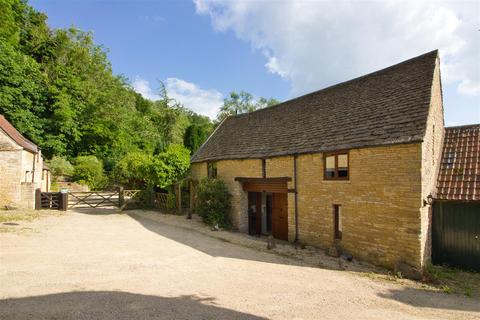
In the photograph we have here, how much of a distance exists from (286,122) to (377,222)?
7.85 m

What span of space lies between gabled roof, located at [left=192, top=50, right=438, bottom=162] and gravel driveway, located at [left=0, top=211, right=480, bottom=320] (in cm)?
464

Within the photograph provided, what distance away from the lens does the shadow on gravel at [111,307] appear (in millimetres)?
5379

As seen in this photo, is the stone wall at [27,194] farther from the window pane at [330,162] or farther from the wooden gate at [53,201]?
the window pane at [330,162]

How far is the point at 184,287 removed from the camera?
23.1 ft

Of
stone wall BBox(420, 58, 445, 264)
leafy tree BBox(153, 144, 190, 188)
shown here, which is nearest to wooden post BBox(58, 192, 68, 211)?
leafy tree BBox(153, 144, 190, 188)

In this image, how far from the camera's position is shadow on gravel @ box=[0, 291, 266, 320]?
212 inches

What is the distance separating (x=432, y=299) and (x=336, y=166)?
522 cm

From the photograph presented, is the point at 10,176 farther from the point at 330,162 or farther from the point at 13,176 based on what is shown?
the point at 330,162

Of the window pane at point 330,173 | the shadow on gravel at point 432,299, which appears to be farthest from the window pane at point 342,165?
the shadow on gravel at point 432,299

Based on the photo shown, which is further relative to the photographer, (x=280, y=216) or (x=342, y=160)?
(x=280, y=216)

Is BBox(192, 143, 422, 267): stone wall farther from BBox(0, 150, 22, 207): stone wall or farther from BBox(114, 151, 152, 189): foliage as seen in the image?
BBox(0, 150, 22, 207): stone wall

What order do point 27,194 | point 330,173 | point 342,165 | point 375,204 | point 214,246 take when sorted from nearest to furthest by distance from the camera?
point 375,204 → point 342,165 → point 330,173 → point 214,246 → point 27,194

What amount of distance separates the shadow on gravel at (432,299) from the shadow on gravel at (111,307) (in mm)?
4007

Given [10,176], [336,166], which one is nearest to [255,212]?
[336,166]
